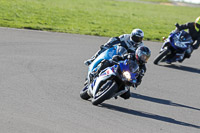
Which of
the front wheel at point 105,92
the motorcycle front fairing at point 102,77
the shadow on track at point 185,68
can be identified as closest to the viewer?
the front wheel at point 105,92

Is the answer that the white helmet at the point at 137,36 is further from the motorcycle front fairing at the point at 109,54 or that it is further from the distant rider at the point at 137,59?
the distant rider at the point at 137,59

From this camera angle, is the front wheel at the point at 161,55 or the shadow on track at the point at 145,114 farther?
the front wheel at the point at 161,55

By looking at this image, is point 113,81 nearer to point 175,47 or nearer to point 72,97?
point 72,97

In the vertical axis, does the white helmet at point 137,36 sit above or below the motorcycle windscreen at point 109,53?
above

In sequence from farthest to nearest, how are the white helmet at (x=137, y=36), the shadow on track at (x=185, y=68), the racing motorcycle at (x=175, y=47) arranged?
the racing motorcycle at (x=175, y=47) → the shadow on track at (x=185, y=68) → the white helmet at (x=137, y=36)

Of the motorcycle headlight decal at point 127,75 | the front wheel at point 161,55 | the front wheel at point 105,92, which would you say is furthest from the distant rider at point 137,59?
the front wheel at point 161,55

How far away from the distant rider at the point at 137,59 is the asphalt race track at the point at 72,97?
60 centimetres

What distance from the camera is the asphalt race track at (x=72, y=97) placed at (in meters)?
6.88

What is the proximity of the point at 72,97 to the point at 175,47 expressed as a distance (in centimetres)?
636

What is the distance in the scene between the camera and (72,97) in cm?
873

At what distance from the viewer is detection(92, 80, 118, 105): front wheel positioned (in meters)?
7.82

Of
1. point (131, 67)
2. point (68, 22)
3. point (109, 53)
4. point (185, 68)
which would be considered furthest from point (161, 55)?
point (68, 22)

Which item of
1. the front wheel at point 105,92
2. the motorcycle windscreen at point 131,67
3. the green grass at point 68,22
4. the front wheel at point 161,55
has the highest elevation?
the motorcycle windscreen at point 131,67

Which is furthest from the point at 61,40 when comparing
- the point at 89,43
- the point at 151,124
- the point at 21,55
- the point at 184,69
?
the point at 151,124
